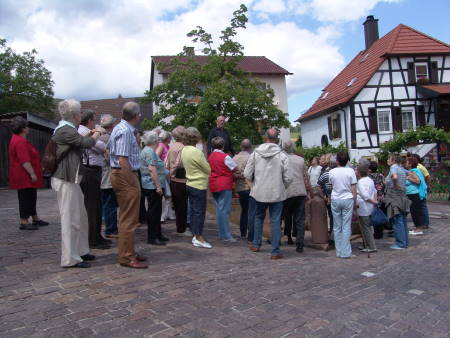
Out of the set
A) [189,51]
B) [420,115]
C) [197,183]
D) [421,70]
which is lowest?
[197,183]

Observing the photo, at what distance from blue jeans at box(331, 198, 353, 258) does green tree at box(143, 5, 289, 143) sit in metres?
11.8

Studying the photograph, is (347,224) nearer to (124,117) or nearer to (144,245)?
(144,245)

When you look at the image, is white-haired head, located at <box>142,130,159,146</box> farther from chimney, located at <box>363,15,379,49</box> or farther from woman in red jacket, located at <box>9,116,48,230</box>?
chimney, located at <box>363,15,379,49</box>

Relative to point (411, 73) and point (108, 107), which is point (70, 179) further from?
point (108, 107)

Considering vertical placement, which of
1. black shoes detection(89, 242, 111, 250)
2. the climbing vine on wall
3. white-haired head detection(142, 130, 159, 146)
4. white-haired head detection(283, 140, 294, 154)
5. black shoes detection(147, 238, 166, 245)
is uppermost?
the climbing vine on wall

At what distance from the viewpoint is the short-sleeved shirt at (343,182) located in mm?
6621

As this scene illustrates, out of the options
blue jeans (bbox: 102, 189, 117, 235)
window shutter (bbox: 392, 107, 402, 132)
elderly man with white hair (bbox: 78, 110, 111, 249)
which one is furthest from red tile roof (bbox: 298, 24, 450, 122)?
elderly man with white hair (bbox: 78, 110, 111, 249)

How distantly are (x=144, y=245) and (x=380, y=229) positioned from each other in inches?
202

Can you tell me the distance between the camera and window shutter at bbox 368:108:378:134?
28.8 metres

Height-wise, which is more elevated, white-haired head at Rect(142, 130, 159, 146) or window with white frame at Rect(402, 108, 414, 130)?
window with white frame at Rect(402, 108, 414, 130)

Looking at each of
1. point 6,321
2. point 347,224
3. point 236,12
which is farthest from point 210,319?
point 236,12

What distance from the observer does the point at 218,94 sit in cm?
1783

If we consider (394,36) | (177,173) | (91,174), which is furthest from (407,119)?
(91,174)

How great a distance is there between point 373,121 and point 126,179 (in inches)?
1057
